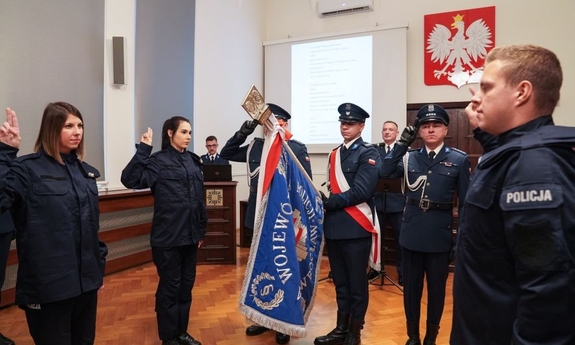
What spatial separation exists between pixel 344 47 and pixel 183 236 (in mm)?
5317

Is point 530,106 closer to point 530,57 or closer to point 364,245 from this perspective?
point 530,57

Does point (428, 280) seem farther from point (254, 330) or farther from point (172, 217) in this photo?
point (172, 217)

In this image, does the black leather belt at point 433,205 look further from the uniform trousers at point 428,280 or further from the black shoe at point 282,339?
the black shoe at point 282,339

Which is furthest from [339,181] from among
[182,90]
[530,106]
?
[182,90]

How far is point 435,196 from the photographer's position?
2.25m

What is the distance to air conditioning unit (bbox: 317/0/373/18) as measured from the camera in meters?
6.62

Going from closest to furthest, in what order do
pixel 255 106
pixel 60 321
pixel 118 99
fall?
1. pixel 60 321
2. pixel 255 106
3. pixel 118 99

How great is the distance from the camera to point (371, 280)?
3951 millimetres

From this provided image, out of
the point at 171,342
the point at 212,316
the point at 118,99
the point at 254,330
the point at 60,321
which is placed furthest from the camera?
the point at 118,99

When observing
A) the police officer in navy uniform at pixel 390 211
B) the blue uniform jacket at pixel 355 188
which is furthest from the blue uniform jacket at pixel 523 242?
the police officer in navy uniform at pixel 390 211

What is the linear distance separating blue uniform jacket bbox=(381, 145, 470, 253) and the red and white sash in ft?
0.65

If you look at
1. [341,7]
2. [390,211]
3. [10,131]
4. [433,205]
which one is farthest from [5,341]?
[341,7]

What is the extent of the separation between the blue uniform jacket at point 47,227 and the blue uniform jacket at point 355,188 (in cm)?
138

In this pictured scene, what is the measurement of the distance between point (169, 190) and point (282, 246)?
80cm
